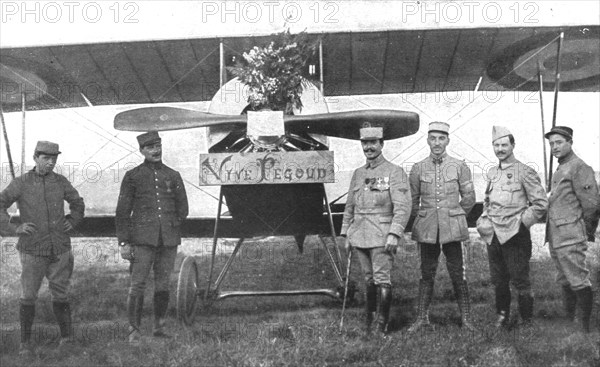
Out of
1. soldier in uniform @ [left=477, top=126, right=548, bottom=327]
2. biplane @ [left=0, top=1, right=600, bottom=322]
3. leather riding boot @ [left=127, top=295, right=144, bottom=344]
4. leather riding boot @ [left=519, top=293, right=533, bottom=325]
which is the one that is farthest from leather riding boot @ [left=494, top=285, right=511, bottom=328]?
leather riding boot @ [left=127, top=295, right=144, bottom=344]

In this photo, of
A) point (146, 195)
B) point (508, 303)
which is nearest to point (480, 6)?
point (508, 303)

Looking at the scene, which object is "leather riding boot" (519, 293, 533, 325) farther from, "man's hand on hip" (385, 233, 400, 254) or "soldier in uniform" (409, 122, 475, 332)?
"man's hand on hip" (385, 233, 400, 254)

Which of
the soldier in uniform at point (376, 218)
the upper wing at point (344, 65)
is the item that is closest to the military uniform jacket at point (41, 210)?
the upper wing at point (344, 65)

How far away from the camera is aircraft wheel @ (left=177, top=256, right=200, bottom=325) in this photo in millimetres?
4797

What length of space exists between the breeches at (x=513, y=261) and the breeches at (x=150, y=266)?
8.66ft

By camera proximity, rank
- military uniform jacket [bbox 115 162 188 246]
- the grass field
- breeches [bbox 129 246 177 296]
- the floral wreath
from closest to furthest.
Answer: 1. the grass field
2. breeches [bbox 129 246 177 296]
3. military uniform jacket [bbox 115 162 188 246]
4. the floral wreath

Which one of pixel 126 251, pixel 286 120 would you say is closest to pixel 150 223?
pixel 126 251

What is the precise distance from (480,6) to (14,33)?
15.5 ft

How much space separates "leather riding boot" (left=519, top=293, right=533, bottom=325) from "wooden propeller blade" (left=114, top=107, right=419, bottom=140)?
1852 millimetres

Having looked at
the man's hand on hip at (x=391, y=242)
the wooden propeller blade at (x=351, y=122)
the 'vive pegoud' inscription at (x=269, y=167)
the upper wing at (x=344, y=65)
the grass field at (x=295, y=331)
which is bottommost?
the grass field at (x=295, y=331)

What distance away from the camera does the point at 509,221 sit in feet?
14.8

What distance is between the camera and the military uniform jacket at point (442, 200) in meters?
4.56

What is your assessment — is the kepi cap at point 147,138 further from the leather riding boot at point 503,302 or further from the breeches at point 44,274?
the leather riding boot at point 503,302

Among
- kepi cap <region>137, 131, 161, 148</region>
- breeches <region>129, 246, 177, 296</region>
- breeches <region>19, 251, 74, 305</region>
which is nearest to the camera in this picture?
breeches <region>19, 251, 74, 305</region>
